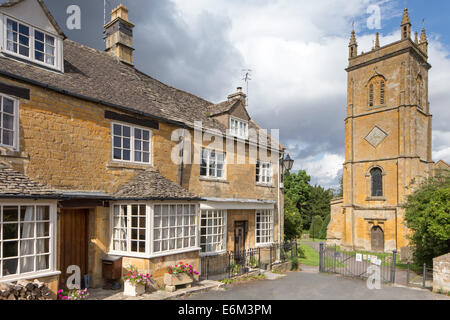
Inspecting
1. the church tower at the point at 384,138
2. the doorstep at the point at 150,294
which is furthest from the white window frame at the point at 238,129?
the church tower at the point at 384,138

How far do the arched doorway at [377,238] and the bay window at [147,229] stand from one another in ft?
86.8

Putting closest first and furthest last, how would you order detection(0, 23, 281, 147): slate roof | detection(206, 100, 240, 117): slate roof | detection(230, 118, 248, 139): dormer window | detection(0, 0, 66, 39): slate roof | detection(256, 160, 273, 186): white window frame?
detection(0, 0, 66, 39): slate roof → detection(0, 23, 281, 147): slate roof → detection(206, 100, 240, 117): slate roof → detection(230, 118, 248, 139): dormer window → detection(256, 160, 273, 186): white window frame

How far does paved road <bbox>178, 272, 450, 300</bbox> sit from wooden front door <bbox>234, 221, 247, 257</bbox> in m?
2.67

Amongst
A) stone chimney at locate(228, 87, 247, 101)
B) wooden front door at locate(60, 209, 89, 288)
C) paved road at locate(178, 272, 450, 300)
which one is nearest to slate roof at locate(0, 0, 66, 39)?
wooden front door at locate(60, 209, 89, 288)

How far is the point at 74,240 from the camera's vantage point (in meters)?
10.6

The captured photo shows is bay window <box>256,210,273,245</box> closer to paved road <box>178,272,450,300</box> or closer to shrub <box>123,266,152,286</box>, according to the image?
paved road <box>178,272,450,300</box>

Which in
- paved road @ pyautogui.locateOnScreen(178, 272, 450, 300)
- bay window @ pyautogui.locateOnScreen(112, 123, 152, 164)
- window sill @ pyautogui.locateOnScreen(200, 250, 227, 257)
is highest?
bay window @ pyautogui.locateOnScreen(112, 123, 152, 164)

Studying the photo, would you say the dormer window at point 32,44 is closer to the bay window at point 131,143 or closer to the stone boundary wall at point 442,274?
the bay window at point 131,143

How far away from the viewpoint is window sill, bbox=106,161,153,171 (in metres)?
11.3

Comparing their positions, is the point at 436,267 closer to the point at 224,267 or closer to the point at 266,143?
the point at 224,267

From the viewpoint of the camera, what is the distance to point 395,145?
3119 cm
